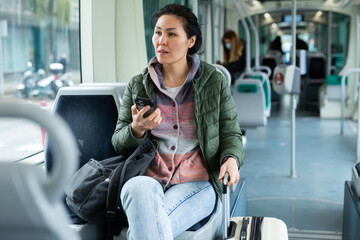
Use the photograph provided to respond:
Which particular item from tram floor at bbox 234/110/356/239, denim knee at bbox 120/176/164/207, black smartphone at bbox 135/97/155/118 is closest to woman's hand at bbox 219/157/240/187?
denim knee at bbox 120/176/164/207

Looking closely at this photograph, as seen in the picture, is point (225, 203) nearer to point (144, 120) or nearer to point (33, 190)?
point (144, 120)

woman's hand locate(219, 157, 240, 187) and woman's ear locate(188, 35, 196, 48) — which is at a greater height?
woman's ear locate(188, 35, 196, 48)

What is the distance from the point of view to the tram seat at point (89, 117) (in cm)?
226

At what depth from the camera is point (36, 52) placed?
2588mm

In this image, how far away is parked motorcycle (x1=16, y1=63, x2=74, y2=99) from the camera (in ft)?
8.14

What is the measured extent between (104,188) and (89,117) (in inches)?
→ 20.6

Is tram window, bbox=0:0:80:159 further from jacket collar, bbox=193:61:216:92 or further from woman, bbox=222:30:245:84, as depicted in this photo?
woman, bbox=222:30:245:84

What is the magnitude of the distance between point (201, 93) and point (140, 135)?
1.08ft

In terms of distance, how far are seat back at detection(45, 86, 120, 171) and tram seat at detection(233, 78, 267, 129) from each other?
11.3 feet

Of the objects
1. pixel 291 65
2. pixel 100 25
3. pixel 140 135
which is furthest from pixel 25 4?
pixel 291 65

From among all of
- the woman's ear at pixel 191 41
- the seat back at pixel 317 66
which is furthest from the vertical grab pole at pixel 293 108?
the seat back at pixel 317 66

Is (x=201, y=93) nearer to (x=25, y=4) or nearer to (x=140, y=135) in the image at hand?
(x=140, y=135)

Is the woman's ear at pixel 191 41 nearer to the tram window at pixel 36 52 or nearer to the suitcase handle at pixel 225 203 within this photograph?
the suitcase handle at pixel 225 203

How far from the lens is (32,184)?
2.65 feet
